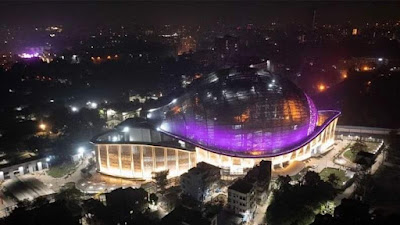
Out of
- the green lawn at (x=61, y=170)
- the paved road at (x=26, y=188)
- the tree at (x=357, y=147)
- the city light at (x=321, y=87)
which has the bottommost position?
the paved road at (x=26, y=188)

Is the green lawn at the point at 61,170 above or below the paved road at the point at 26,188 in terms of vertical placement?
above

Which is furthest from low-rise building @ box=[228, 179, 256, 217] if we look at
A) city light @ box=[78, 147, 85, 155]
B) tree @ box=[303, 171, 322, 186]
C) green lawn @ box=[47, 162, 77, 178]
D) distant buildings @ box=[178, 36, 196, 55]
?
distant buildings @ box=[178, 36, 196, 55]

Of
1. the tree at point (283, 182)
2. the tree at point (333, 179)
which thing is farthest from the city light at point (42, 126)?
the tree at point (333, 179)

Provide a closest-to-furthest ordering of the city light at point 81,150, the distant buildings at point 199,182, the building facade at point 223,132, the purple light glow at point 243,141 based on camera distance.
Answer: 1. the distant buildings at point 199,182
2. the building facade at point 223,132
3. the purple light glow at point 243,141
4. the city light at point 81,150

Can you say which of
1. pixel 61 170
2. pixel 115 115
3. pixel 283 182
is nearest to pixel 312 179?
pixel 283 182

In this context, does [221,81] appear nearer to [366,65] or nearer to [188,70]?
[188,70]

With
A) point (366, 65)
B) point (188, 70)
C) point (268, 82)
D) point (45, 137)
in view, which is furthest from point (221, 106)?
point (366, 65)

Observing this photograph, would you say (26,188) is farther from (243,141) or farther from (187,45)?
(187,45)

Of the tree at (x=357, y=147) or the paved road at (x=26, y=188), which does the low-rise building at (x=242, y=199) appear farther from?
the paved road at (x=26, y=188)
